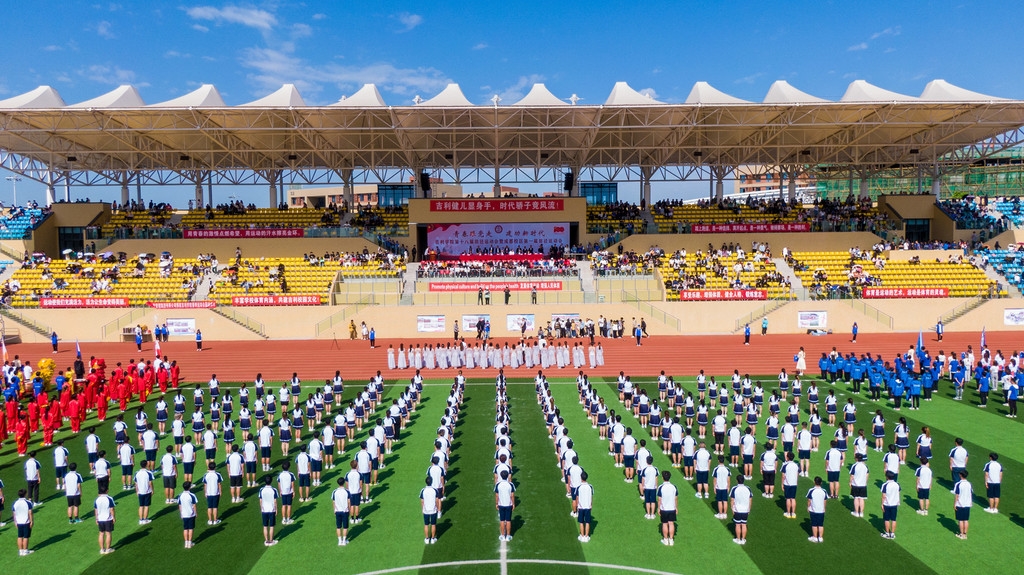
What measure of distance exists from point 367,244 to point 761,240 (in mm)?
24340

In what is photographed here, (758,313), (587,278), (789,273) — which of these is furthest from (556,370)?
(789,273)

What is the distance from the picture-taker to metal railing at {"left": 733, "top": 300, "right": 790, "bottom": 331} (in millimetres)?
31797

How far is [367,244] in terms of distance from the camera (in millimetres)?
40156

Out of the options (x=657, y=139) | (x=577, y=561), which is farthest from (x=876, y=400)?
(x=657, y=139)

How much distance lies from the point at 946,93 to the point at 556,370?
26979 mm

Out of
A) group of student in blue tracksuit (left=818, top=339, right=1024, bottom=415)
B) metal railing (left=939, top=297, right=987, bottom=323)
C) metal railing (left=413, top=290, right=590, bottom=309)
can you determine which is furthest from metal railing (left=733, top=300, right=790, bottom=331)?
group of student in blue tracksuit (left=818, top=339, right=1024, bottom=415)

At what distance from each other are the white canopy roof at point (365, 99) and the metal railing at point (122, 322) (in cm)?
1442

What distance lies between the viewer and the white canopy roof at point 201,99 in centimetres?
3341

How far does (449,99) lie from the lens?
3428cm

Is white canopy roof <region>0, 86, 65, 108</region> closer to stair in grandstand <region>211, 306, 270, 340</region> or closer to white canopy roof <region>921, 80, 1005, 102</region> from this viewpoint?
stair in grandstand <region>211, 306, 270, 340</region>

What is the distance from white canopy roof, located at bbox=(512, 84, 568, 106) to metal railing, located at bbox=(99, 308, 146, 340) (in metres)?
21.5

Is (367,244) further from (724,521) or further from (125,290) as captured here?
(724,521)

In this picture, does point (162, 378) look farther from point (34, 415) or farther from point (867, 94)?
point (867, 94)

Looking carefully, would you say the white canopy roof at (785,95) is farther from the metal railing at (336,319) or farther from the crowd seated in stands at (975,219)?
the metal railing at (336,319)
